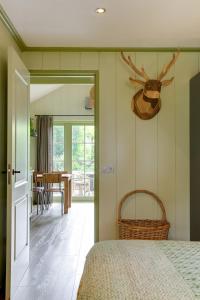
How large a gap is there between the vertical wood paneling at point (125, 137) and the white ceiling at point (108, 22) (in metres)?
0.37

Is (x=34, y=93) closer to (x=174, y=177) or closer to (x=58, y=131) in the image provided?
(x=58, y=131)

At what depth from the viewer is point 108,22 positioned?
250 centimetres

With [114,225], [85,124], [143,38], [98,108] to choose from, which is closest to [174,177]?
[114,225]

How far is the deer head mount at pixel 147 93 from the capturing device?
2.96m

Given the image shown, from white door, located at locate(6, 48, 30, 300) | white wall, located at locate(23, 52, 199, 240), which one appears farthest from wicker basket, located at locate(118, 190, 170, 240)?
white door, located at locate(6, 48, 30, 300)

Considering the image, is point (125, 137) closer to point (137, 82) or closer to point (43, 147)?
point (137, 82)

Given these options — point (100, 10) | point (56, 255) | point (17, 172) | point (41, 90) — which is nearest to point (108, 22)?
point (100, 10)

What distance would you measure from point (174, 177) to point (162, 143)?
41 centimetres

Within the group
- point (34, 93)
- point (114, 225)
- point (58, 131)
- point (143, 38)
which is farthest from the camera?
point (58, 131)

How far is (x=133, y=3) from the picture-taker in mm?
2182

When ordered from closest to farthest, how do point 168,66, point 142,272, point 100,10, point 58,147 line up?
point 142,272 → point 100,10 → point 168,66 → point 58,147

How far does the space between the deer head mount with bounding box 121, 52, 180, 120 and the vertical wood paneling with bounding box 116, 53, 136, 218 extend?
0.08 metres

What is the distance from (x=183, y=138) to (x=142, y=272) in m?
2.11

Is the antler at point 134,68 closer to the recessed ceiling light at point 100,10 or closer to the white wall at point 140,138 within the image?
the white wall at point 140,138
